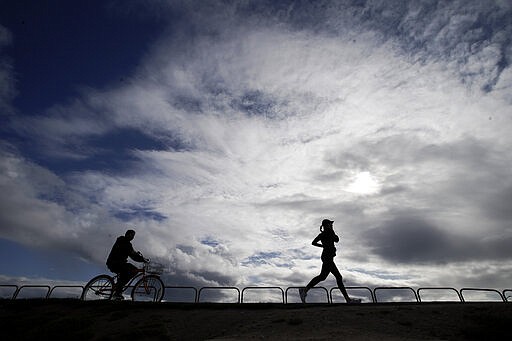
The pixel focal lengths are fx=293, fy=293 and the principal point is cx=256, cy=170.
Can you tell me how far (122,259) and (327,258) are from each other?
23.9 ft

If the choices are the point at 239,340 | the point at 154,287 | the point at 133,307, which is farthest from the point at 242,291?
the point at 239,340

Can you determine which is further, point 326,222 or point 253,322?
point 326,222

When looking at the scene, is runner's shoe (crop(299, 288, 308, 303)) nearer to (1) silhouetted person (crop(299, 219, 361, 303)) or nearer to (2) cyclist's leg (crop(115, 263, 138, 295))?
→ (1) silhouetted person (crop(299, 219, 361, 303))

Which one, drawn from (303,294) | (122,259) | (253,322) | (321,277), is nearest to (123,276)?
(122,259)

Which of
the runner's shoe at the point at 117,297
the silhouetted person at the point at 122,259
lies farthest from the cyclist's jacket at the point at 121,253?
the runner's shoe at the point at 117,297

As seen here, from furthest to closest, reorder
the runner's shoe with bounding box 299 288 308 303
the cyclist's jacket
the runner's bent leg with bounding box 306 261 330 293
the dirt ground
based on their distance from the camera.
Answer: the runner's shoe with bounding box 299 288 308 303 → the cyclist's jacket → the runner's bent leg with bounding box 306 261 330 293 → the dirt ground

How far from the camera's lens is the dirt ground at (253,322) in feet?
22.7

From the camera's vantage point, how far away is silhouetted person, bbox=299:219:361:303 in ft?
33.6

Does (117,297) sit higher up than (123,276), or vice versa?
(123,276)

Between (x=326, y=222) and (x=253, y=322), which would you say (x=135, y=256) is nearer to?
(x=253, y=322)

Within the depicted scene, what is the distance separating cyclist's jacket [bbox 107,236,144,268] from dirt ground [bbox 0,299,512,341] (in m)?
1.43

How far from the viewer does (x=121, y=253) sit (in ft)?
34.1

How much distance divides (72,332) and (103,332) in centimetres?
86

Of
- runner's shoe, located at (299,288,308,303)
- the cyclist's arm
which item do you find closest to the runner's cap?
runner's shoe, located at (299,288,308,303)
